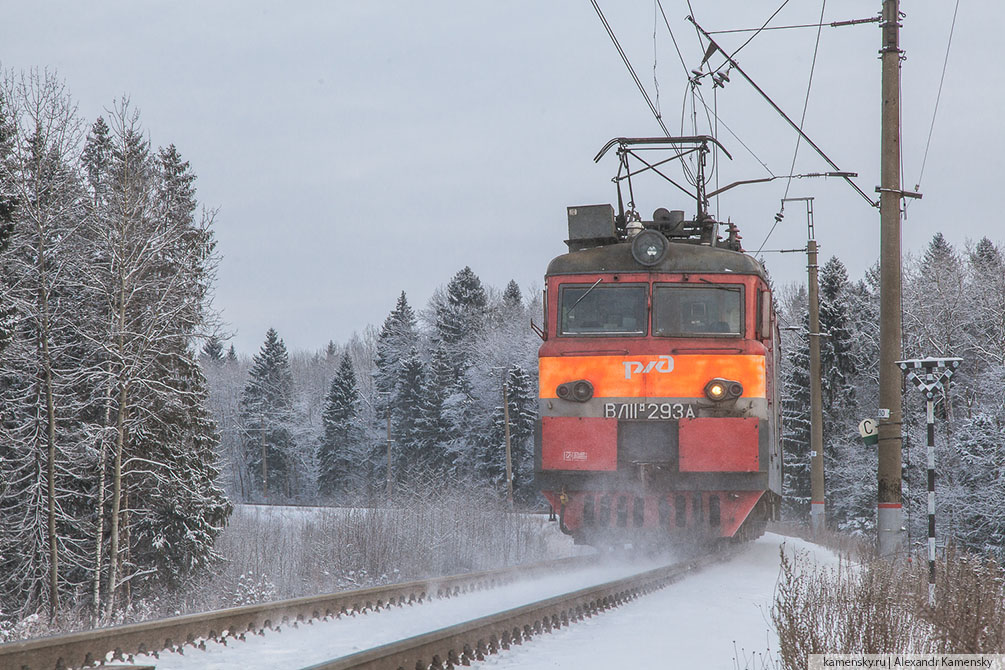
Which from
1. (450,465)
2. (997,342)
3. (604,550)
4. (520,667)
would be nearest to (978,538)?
(997,342)

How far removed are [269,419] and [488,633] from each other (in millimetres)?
66559

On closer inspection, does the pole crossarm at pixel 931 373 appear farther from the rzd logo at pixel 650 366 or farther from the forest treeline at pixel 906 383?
the forest treeline at pixel 906 383

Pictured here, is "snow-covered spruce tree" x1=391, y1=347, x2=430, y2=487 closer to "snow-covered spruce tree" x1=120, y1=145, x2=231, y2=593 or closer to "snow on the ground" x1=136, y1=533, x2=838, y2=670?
"snow-covered spruce tree" x1=120, y1=145, x2=231, y2=593

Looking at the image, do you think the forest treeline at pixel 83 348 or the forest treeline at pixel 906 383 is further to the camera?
the forest treeline at pixel 906 383

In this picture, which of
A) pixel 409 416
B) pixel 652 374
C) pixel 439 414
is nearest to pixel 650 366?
pixel 652 374

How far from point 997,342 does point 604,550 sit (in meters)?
28.3

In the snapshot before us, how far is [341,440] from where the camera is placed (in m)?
63.5

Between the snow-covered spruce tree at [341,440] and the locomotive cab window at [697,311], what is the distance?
51689mm

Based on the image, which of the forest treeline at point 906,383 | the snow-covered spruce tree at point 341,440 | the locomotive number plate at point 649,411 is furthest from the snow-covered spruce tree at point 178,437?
the snow-covered spruce tree at point 341,440

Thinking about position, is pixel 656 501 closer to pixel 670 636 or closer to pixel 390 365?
pixel 670 636

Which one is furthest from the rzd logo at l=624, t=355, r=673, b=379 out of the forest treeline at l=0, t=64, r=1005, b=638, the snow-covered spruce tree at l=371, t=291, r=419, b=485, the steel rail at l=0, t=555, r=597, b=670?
the snow-covered spruce tree at l=371, t=291, r=419, b=485

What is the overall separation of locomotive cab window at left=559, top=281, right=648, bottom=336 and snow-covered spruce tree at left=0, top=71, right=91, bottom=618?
10044 millimetres

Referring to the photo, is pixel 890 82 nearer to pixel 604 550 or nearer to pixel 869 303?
pixel 604 550

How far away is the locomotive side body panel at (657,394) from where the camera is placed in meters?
11.9
